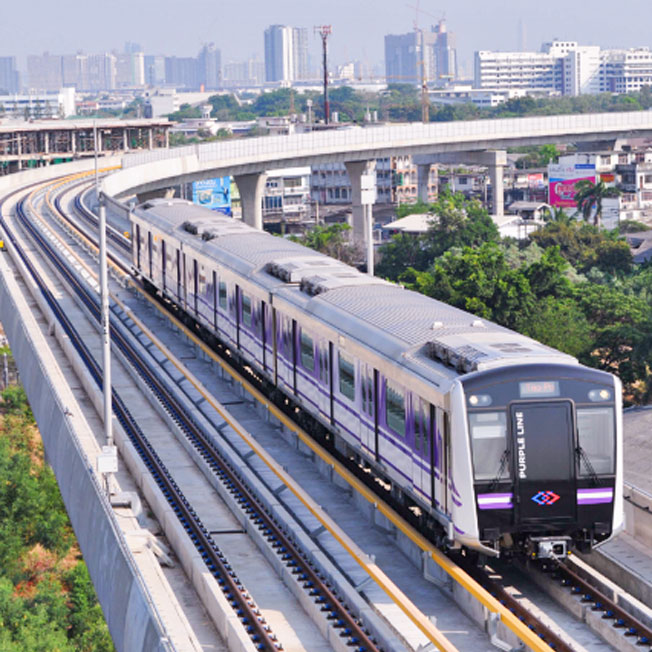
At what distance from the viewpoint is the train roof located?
19.5m

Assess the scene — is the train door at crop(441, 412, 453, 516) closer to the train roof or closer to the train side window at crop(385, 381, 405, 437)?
the train roof

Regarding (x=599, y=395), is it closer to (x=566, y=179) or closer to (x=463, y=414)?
(x=463, y=414)

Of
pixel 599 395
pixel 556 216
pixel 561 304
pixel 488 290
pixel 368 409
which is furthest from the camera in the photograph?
pixel 556 216

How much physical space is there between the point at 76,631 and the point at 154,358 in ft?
36.0

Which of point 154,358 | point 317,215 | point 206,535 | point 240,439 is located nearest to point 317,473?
point 240,439

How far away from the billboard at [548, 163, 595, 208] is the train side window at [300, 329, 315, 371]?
98903mm

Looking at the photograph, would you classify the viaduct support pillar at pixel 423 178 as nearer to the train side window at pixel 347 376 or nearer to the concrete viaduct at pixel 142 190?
the concrete viaduct at pixel 142 190

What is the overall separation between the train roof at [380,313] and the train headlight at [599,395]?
623 mm

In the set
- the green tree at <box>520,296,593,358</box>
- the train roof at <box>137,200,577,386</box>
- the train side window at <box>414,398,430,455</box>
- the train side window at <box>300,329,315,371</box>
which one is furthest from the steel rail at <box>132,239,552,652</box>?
the green tree at <box>520,296,593,358</box>

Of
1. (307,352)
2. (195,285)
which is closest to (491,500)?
(307,352)

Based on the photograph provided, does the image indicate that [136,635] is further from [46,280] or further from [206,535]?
[46,280]

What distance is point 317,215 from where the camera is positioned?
→ 130 metres

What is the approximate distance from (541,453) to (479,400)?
45.7 inches

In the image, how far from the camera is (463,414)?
18.2m
